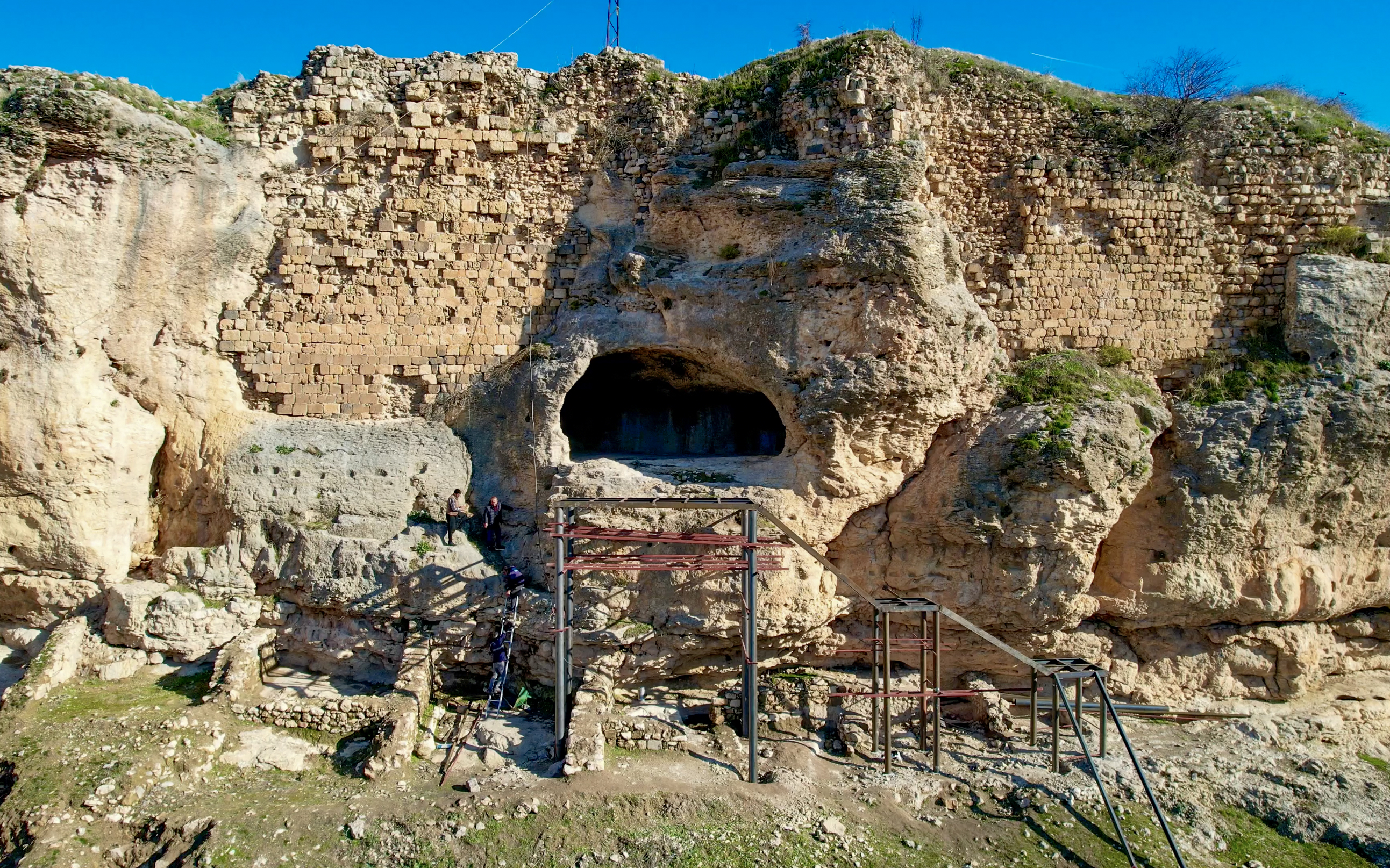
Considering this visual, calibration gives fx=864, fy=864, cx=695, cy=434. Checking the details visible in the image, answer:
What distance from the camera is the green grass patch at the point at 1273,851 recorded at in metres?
8.29

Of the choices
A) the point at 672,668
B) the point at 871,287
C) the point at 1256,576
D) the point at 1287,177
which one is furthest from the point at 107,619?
the point at 1287,177

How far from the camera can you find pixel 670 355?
444 inches

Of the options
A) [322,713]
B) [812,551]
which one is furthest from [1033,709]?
[322,713]

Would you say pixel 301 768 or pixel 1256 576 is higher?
pixel 1256 576

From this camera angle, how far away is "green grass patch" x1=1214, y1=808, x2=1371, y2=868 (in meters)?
8.29

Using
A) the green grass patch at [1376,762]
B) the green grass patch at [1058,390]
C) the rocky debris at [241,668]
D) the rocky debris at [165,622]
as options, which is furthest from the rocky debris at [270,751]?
the green grass patch at [1376,762]

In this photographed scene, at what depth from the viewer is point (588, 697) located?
917 centimetres

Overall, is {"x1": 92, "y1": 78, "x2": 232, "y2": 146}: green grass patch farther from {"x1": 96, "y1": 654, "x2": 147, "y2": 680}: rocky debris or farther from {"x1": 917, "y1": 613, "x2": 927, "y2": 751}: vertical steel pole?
{"x1": 917, "y1": 613, "x2": 927, "y2": 751}: vertical steel pole

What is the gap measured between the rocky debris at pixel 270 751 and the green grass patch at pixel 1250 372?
1084 centimetres

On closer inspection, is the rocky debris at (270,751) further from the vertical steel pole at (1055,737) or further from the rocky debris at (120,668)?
the vertical steel pole at (1055,737)

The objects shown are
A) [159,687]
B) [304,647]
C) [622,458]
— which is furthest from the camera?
[622,458]

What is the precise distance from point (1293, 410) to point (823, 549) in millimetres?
5810

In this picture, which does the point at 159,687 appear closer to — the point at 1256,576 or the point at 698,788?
the point at 698,788

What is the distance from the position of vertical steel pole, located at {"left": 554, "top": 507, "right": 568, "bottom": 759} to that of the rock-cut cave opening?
329 centimetres
